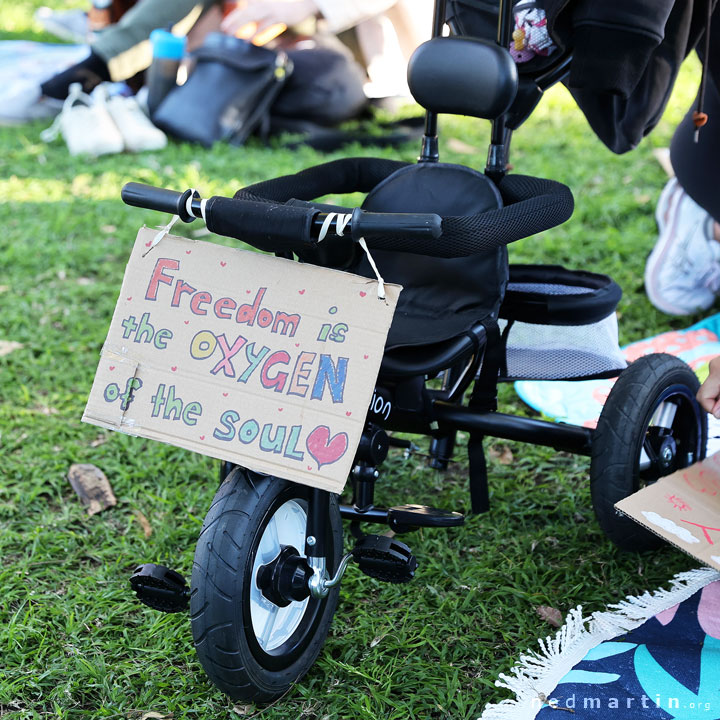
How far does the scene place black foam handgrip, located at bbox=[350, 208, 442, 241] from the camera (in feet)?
4.73

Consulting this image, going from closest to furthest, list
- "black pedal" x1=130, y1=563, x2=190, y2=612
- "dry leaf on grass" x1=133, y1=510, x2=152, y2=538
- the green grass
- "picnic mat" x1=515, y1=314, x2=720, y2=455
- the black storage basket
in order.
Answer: "black pedal" x1=130, y1=563, x2=190, y2=612 < the green grass < the black storage basket < "dry leaf on grass" x1=133, y1=510, x2=152, y2=538 < "picnic mat" x1=515, y1=314, x2=720, y2=455

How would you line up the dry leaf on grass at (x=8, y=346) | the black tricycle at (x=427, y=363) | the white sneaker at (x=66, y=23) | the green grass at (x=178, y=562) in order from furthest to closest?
the white sneaker at (x=66, y=23), the dry leaf on grass at (x=8, y=346), the green grass at (x=178, y=562), the black tricycle at (x=427, y=363)

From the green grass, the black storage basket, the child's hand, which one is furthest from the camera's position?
the black storage basket

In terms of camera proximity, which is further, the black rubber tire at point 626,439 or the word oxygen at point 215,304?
the black rubber tire at point 626,439

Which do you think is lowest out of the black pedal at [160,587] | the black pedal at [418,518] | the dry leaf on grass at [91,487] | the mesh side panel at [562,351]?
the dry leaf on grass at [91,487]

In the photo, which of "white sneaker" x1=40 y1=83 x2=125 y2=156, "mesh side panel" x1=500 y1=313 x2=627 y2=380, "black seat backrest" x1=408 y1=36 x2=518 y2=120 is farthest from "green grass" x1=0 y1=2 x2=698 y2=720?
"white sneaker" x1=40 y1=83 x2=125 y2=156

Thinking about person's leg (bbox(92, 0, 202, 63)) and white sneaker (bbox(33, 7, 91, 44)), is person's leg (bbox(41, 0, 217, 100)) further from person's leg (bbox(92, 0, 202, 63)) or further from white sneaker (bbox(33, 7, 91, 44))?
white sneaker (bbox(33, 7, 91, 44))

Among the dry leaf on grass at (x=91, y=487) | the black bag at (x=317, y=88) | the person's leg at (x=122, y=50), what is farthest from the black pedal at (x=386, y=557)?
the person's leg at (x=122, y=50)

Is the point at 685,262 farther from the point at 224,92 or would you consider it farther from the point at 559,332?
the point at 224,92

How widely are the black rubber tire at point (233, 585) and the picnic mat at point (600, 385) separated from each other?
1182mm

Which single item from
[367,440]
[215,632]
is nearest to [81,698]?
[215,632]

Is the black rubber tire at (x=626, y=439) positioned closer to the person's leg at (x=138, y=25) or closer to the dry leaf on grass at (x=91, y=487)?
the dry leaf on grass at (x=91, y=487)

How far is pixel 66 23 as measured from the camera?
7.75m

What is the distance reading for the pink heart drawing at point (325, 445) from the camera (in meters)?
1.44
